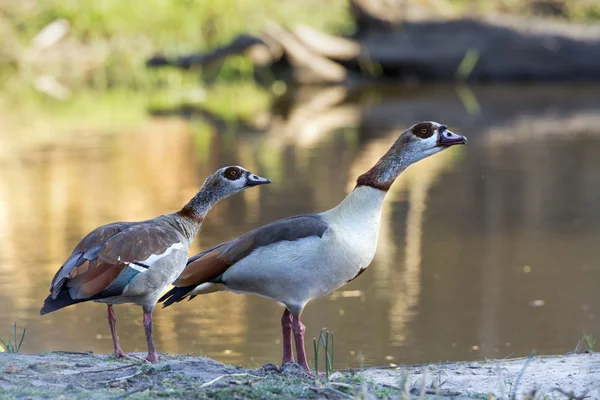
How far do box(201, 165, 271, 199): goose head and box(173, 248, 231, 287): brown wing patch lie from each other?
0.41 metres

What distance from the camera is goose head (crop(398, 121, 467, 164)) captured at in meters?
5.62

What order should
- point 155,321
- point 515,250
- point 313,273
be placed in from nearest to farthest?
point 313,273
point 155,321
point 515,250

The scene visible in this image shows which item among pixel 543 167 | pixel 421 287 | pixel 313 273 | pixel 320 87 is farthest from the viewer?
pixel 320 87

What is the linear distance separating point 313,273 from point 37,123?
15.6 m

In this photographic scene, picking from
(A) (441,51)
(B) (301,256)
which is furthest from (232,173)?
(A) (441,51)

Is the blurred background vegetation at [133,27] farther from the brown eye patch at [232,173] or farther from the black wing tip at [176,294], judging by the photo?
the black wing tip at [176,294]

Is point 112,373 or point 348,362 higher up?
point 112,373

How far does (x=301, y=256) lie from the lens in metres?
5.24

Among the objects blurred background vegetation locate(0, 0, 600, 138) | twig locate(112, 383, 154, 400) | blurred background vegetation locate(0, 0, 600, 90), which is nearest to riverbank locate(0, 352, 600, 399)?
twig locate(112, 383, 154, 400)

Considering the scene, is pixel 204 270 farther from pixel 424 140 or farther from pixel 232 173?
pixel 424 140

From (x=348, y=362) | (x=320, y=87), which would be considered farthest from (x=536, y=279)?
(x=320, y=87)

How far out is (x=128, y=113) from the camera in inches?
841

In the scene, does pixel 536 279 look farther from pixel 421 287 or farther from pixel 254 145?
pixel 254 145

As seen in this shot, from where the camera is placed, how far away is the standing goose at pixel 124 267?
16.3 feet
